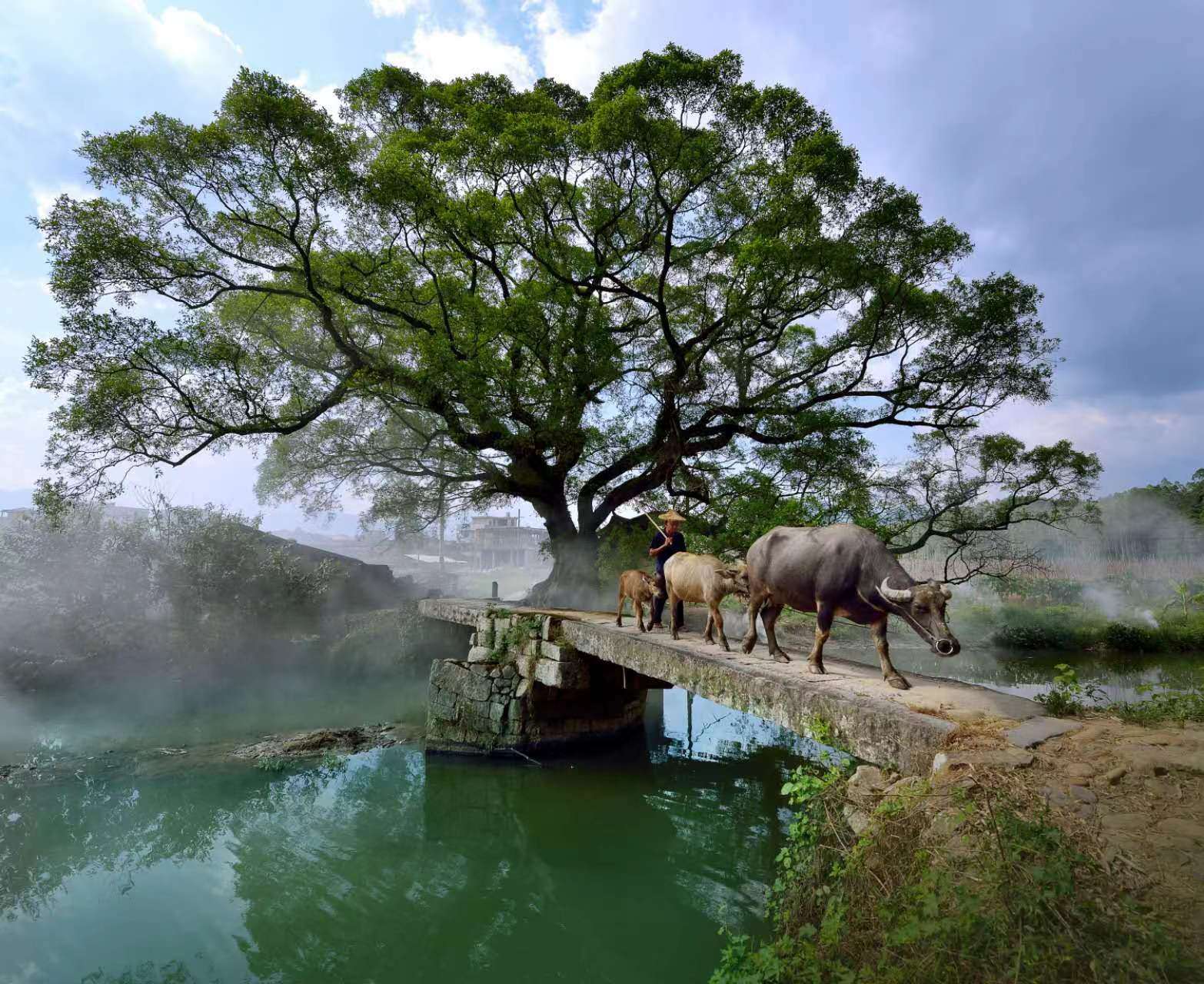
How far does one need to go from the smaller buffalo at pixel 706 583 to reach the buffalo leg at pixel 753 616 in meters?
0.31

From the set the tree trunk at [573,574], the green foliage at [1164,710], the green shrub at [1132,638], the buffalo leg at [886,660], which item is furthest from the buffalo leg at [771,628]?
the green shrub at [1132,638]

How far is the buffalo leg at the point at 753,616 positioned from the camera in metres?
6.71

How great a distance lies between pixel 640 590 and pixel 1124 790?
6.61 metres

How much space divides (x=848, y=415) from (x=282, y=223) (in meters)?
13.3

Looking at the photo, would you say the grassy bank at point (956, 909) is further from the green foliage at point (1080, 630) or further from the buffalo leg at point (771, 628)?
the green foliage at point (1080, 630)

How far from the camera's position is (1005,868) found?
2.52 m

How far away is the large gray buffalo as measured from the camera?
512cm

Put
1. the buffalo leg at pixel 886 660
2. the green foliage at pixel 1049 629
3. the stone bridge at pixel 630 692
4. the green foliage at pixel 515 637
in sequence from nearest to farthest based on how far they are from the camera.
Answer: the stone bridge at pixel 630 692 < the buffalo leg at pixel 886 660 < the green foliage at pixel 515 637 < the green foliage at pixel 1049 629

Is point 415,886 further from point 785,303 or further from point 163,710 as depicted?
point 785,303

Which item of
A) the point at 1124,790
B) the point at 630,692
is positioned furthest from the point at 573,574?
the point at 1124,790

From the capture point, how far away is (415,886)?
6.50 meters

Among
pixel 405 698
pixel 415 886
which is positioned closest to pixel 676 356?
pixel 405 698

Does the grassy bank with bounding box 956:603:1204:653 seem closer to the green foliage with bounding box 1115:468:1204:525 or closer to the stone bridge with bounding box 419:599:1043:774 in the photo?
the green foliage with bounding box 1115:468:1204:525

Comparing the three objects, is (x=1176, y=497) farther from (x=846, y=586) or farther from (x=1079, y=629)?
(x=846, y=586)
